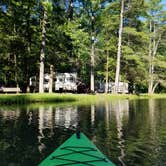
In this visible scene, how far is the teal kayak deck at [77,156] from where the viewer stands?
1055cm

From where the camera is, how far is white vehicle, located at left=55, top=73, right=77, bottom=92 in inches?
2977

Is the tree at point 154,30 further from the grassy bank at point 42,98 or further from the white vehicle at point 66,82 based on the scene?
the grassy bank at point 42,98

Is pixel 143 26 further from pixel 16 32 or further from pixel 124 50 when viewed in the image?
pixel 16 32

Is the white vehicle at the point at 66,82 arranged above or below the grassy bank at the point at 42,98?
above

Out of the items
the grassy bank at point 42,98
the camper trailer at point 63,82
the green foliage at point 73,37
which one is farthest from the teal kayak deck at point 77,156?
the camper trailer at point 63,82

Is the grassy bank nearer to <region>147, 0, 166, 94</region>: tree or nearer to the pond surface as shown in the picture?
the pond surface

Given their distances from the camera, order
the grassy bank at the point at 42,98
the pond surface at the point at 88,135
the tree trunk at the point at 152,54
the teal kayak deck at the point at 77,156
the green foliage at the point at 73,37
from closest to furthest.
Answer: the teal kayak deck at the point at 77,156 < the pond surface at the point at 88,135 < the grassy bank at the point at 42,98 < the green foliage at the point at 73,37 < the tree trunk at the point at 152,54

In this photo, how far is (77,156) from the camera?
10.7 m

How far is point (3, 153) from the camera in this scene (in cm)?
1678

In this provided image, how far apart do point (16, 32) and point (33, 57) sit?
474 centimetres

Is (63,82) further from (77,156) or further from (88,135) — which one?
(77,156)

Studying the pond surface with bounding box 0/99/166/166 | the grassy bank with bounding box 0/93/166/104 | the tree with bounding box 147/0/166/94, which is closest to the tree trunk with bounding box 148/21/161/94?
the tree with bounding box 147/0/166/94

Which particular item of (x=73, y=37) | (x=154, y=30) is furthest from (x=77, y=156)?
(x=154, y=30)

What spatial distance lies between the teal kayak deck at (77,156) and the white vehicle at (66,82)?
64.5 m
